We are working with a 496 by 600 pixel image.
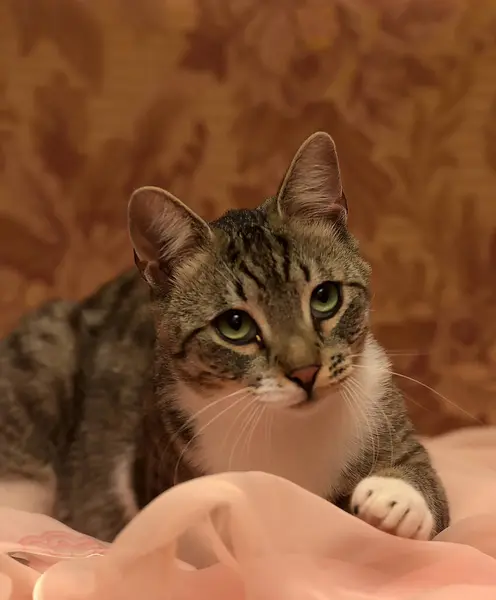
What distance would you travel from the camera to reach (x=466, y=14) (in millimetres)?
1473

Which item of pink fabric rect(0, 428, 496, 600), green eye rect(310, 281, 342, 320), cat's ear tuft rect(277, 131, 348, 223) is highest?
cat's ear tuft rect(277, 131, 348, 223)

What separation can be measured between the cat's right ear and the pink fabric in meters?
0.35

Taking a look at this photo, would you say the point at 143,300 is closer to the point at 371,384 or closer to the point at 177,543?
the point at 371,384

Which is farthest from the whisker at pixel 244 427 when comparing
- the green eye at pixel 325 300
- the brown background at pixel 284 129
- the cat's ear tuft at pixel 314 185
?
the brown background at pixel 284 129

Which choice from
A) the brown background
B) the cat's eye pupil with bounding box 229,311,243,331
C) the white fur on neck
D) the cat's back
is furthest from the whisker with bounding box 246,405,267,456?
the brown background

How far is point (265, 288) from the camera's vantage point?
961 mm

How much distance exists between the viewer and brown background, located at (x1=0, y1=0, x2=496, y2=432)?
1.48m

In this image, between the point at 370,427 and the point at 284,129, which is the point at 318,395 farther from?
the point at 284,129

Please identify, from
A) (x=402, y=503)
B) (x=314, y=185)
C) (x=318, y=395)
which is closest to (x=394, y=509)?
(x=402, y=503)

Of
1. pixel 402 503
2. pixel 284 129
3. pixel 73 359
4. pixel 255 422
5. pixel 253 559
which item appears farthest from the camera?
pixel 284 129

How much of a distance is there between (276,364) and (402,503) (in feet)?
0.69

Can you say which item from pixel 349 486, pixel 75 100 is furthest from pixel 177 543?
pixel 75 100

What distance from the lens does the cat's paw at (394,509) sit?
863 mm

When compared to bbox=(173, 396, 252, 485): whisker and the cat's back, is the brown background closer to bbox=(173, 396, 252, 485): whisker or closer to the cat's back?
the cat's back
